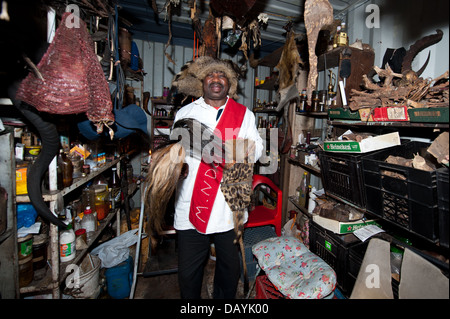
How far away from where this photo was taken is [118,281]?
2289mm

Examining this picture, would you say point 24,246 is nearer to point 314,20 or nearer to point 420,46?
point 314,20

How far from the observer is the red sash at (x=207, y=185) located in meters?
1.77

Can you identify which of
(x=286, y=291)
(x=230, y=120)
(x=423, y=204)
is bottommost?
(x=286, y=291)

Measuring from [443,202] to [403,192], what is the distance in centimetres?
22

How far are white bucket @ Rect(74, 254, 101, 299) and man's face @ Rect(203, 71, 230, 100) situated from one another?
201 cm

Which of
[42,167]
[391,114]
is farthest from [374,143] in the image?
[42,167]

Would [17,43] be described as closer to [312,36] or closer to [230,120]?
[230,120]

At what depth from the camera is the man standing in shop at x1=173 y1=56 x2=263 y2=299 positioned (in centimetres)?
180

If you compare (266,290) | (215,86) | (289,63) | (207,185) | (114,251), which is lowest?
(266,290)

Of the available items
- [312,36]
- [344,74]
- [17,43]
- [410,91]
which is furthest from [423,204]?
[17,43]

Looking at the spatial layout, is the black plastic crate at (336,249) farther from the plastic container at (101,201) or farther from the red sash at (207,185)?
the plastic container at (101,201)

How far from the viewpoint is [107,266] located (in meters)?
2.37

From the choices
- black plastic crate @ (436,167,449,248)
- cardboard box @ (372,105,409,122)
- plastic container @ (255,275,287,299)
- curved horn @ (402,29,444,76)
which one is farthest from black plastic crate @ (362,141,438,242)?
plastic container @ (255,275,287,299)
